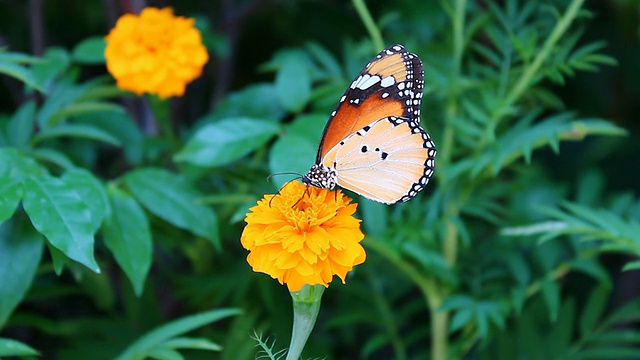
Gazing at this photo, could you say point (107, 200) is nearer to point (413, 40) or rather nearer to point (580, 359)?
point (413, 40)

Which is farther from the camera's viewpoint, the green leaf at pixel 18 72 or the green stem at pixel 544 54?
the green stem at pixel 544 54

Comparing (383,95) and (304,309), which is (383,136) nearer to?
(383,95)

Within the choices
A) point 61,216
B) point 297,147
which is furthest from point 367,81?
point 61,216

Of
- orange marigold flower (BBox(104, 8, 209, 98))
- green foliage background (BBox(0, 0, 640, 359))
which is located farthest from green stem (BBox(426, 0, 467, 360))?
orange marigold flower (BBox(104, 8, 209, 98))

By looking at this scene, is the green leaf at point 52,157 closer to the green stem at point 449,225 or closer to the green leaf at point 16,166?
the green leaf at point 16,166

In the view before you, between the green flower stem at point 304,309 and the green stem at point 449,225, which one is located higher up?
the green stem at point 449,225

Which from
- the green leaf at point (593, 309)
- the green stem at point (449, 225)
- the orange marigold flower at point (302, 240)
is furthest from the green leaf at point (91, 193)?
the green leaf at point (593, 309)

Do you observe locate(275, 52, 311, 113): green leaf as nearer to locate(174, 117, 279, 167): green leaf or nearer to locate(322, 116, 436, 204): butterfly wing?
locate(174, 117, 279, 167): green leaf
